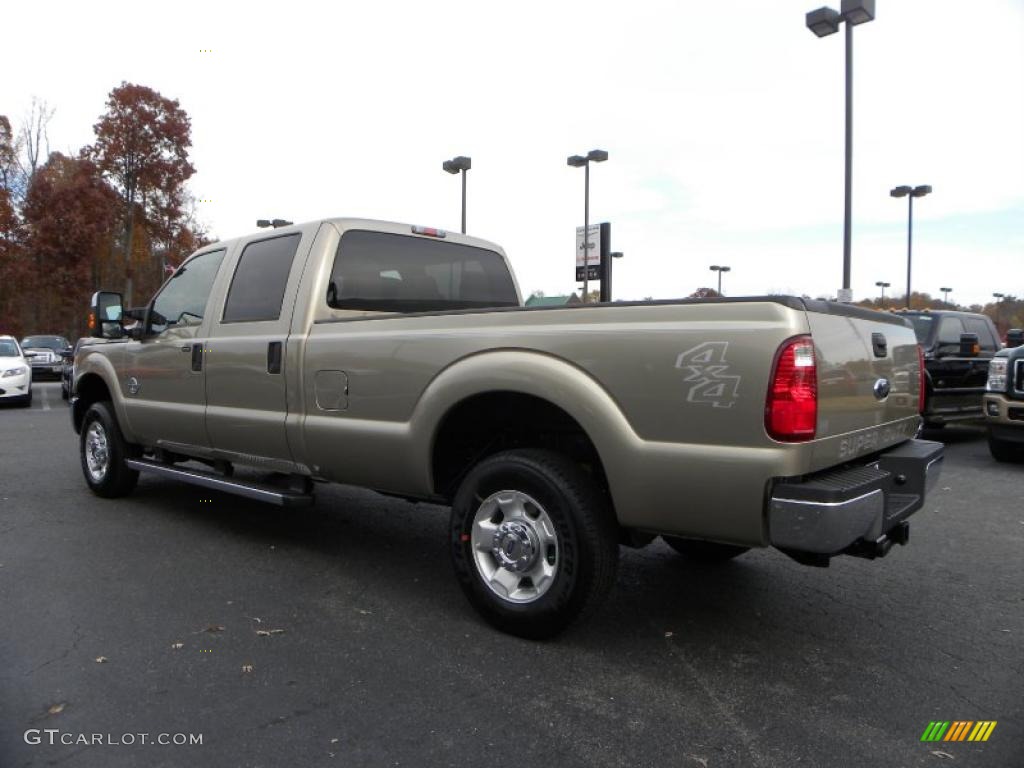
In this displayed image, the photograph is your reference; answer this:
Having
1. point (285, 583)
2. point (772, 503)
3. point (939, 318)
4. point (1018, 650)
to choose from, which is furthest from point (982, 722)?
point (939, 318)

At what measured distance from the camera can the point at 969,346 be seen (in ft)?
34.0

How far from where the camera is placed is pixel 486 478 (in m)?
3.46

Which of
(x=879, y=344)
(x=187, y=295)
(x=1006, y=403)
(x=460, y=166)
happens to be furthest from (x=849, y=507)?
(x=460, y=166)

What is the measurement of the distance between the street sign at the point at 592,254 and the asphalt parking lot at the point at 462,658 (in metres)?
10.5

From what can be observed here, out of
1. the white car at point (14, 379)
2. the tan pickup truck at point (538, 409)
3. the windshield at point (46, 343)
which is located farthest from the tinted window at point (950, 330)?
the windshield at point (46, 343)

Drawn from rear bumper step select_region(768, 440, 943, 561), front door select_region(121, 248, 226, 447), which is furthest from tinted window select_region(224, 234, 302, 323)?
rear bumper step select_region(768, 440, 943, 561)

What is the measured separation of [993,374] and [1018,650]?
240 inches

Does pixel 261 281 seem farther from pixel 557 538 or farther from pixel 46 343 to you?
pixel 46 343

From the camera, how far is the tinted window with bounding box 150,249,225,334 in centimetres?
530

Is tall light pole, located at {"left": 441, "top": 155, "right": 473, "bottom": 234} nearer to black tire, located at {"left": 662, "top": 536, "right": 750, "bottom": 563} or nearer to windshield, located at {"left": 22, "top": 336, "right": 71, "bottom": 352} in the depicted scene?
windshield, located at {"left": 22, "top": 336, "right": 71, "bottom": 352}

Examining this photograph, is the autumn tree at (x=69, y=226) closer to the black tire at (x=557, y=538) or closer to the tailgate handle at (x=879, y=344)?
the black tire at (x=557, y=538)

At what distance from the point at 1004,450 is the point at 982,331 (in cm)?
339

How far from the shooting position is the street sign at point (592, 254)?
1503 cm

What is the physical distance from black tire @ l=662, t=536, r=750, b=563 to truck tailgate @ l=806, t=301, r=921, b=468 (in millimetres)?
1183
